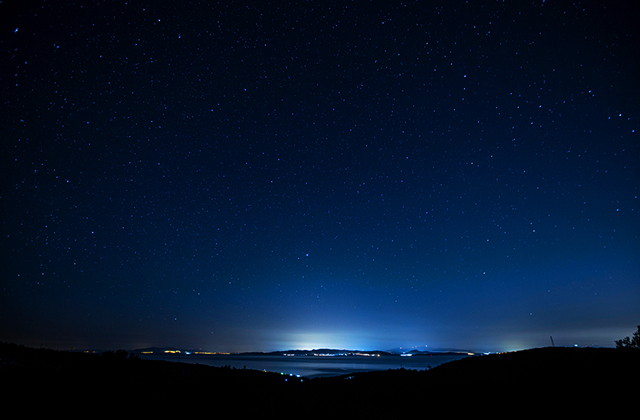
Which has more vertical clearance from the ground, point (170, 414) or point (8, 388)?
point (8, 388)

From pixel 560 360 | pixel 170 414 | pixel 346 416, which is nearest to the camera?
pixel 170 414

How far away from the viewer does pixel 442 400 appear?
1337 centimetres

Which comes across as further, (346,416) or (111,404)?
(346,416)

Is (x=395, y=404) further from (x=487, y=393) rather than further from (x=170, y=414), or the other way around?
(x=170, y=414)

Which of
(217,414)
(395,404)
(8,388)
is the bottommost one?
Answer: (395,404)

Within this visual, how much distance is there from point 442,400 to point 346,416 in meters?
5.66

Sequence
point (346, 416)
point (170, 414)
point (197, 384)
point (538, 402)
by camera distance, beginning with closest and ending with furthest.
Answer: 1. point (170, 414)
2. point (346, 416)
3. point (538, 402)
4. point (197, 384)

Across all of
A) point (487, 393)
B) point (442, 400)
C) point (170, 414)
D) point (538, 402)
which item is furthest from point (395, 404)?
point (170, 414)

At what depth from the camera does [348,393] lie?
51.0ft

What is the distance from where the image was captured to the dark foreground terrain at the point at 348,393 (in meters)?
8.73

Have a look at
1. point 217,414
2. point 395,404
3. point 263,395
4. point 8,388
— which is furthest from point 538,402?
point 8,388

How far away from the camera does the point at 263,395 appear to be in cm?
1249

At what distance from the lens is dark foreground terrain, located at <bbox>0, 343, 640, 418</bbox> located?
344 inches

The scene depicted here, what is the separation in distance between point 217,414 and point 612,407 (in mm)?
12784
